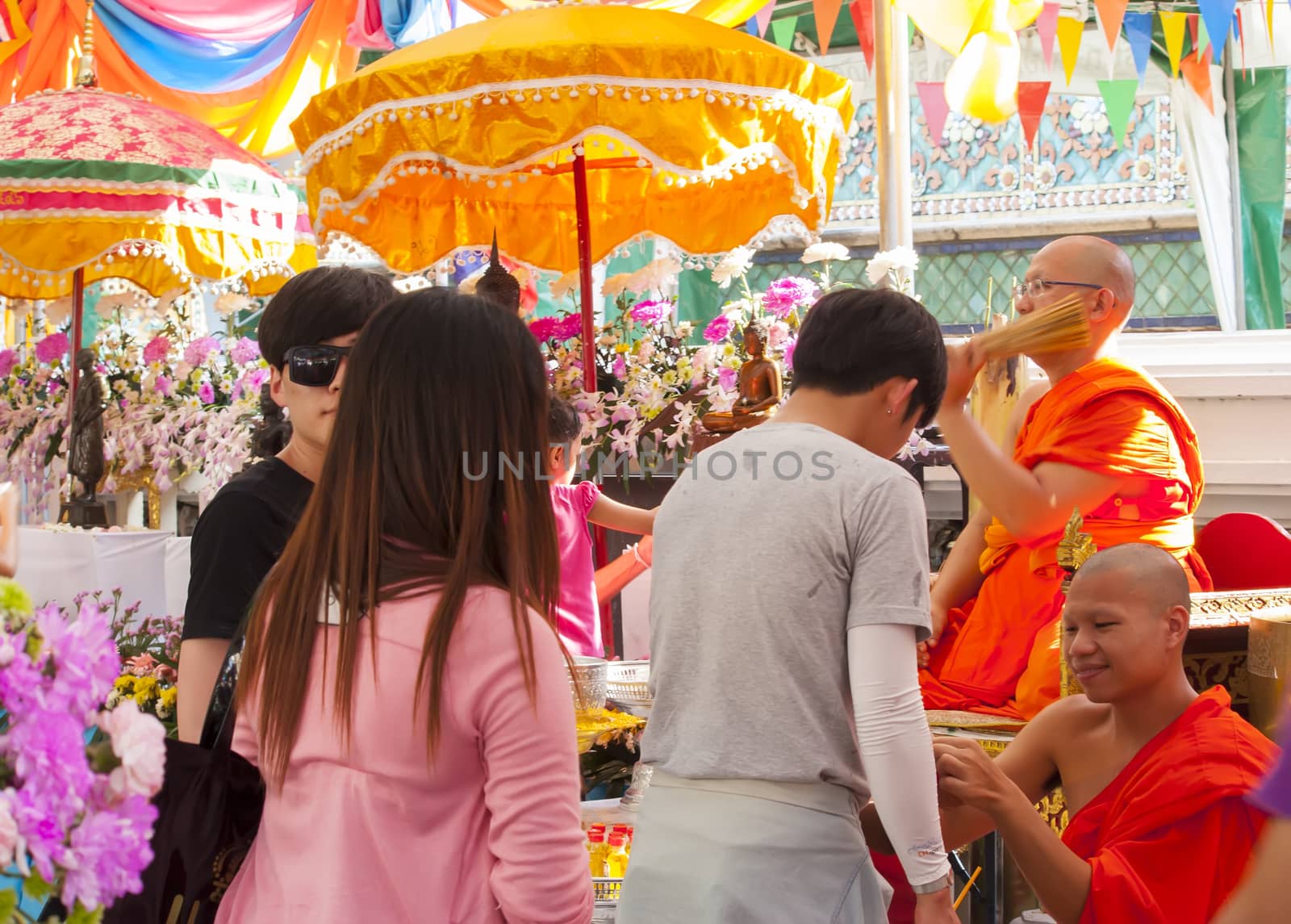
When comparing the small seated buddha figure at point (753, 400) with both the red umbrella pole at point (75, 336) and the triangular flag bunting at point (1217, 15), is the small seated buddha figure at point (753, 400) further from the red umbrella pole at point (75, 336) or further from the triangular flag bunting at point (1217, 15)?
the triangular flag bunting at point (1217, 15)

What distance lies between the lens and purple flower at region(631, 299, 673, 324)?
13.9 feet

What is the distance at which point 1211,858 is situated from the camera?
187cm

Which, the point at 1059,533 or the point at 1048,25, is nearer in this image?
the point at 1059,533

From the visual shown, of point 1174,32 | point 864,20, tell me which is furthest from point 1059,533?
point 1174,32

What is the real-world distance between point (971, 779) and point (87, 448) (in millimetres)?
4265

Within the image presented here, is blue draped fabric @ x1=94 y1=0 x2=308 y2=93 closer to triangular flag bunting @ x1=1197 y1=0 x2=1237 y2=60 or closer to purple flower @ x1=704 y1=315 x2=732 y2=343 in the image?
purple flower @ x1=704 y1=315 x2=732 y2=343

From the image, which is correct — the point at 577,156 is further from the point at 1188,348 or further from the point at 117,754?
the point at 117,754

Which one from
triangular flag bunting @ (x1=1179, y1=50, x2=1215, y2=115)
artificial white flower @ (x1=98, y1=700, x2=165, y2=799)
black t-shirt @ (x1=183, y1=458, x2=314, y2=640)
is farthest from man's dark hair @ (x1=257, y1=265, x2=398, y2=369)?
triangular flag bunting @ (x1=1179, y1=50, x2=1215, y2=115)

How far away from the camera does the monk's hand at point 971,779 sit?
1.79 meters

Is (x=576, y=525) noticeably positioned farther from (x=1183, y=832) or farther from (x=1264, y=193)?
(x=1264, y=193)

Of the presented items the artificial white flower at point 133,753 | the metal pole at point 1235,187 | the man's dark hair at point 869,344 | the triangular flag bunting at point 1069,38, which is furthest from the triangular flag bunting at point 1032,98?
the artificial white flower at point 133,753

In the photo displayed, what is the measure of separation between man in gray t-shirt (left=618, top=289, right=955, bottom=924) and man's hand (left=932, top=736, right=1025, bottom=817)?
Result: 0.14 metres

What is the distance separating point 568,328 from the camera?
166 inches

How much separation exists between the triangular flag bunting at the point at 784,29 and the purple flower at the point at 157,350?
3.86 meters
